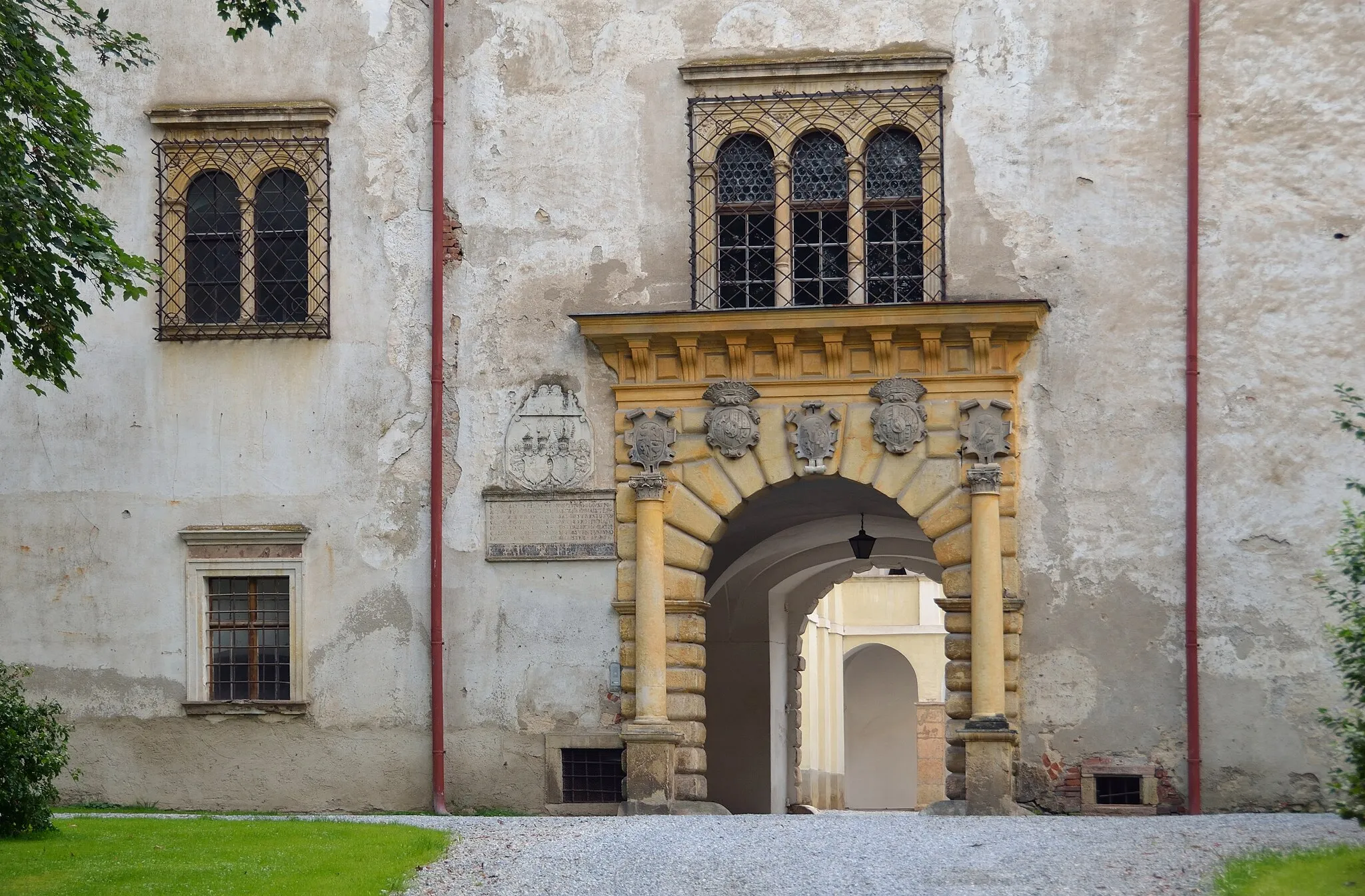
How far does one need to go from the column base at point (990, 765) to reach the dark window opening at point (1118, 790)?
0.59 m

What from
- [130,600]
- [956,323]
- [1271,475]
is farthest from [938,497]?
[130,600]

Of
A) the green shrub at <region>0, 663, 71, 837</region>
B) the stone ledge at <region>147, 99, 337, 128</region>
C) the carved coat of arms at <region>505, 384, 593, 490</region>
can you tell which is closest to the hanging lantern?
the carved coat of arms at <region>505, 384, 593, 490</region>

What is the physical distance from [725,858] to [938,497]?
436 centimetres

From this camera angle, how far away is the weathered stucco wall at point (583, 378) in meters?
14.1

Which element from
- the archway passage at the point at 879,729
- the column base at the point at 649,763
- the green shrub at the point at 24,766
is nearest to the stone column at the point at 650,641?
the column base at the point at 649,763

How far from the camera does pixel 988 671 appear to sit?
13969 mm

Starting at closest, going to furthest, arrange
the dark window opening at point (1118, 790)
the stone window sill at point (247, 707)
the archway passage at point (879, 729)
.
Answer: the dark window opening at point (1118, 790) → the stone window sill at point (247, 707) → the archway passage at point (879, 729)

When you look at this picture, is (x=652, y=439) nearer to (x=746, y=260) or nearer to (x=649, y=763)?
(x=746, y=260)

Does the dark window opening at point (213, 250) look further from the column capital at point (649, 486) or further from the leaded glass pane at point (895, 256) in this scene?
the leaded glass pane at point (895, 256)

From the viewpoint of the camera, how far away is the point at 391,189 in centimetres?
1534

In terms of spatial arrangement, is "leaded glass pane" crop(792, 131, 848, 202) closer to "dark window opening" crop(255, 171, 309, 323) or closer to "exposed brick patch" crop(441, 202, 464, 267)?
"exposed brick patch" crop(441, 202, 464, 267)

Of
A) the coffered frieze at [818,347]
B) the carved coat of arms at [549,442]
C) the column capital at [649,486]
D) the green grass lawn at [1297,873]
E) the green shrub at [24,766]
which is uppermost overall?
the coffered frieze at [818,347]

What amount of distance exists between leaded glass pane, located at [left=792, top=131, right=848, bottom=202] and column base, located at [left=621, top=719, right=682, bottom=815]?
4416 millimetres

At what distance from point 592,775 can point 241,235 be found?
17.6 feet
